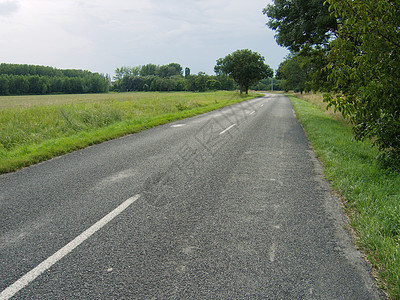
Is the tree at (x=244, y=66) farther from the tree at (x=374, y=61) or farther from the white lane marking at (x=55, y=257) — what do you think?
the white lane marking at (x=55, y=257)

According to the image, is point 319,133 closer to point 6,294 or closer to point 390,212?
point 390,212

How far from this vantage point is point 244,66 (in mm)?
58938

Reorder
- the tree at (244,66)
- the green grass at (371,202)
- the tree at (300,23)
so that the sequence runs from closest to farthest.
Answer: the green grass at (371,202)
the tree at (300,23)
the tree at (244,66)

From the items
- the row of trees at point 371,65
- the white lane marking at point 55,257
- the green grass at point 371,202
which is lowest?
the white lane marking at point 55,257

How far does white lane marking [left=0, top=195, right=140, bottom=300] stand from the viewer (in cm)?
240

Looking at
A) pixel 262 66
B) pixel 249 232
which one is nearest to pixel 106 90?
pixel 262 66

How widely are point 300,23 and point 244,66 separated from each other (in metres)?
46.8

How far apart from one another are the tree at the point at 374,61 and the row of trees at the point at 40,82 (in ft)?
270

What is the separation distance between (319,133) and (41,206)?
9.53m

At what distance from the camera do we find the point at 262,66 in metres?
61.6

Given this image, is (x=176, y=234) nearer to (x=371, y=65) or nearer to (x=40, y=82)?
(x=371, y=65)

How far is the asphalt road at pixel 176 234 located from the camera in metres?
2.46

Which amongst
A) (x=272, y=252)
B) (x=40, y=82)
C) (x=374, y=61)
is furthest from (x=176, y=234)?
(x=40, y=82)

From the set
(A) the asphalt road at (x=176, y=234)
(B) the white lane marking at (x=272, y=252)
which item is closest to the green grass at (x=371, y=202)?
(A) the asphalt road at (x=176, y=234)
